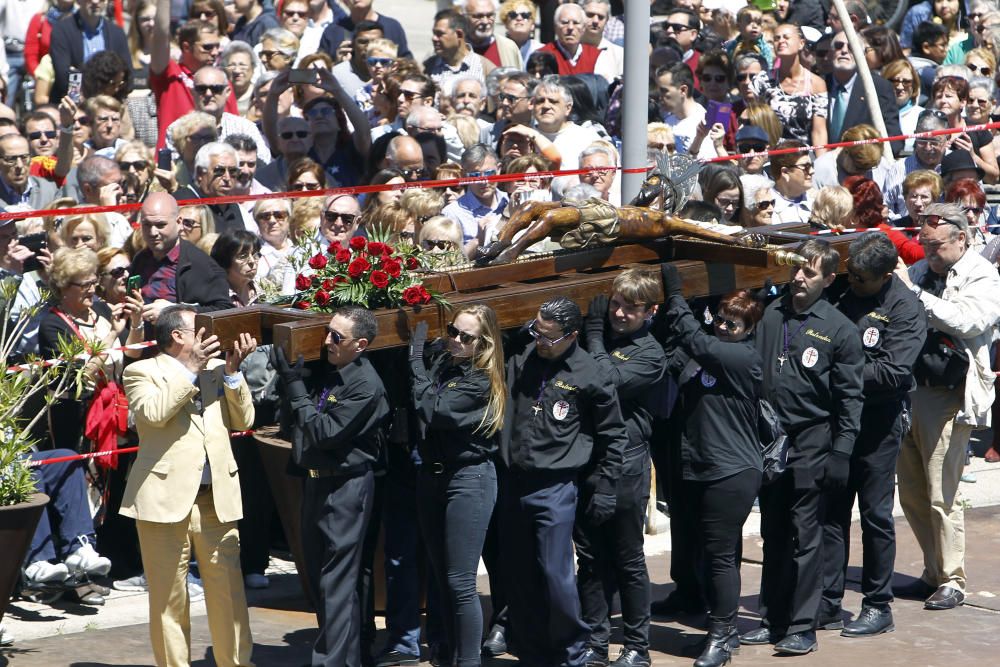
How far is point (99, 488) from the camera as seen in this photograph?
884 centimetres

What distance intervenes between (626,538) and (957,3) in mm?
10761

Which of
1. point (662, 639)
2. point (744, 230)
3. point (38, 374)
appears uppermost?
point (744, 230)

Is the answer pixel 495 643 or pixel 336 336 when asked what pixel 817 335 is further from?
pixel 336 336

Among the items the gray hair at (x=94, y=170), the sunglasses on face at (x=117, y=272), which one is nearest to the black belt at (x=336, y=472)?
the sunglasses on face at (x=117, y=272)

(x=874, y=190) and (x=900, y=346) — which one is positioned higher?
(x=874, y=190)

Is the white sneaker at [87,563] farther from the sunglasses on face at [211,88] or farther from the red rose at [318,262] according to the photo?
the sunglasses on face at [211,88]

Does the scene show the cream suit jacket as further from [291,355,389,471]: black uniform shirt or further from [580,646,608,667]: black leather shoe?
[580,646,608,667]: black leather shoe

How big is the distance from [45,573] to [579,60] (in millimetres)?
7759

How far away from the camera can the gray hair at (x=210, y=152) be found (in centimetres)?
1048

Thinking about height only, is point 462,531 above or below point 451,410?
below

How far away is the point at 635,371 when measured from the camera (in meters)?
7.79

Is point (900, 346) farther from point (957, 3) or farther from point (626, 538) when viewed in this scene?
point (957, 3)

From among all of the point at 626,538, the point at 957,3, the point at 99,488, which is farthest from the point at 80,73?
the point at 957,3

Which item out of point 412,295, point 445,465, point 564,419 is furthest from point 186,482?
point 564,419
